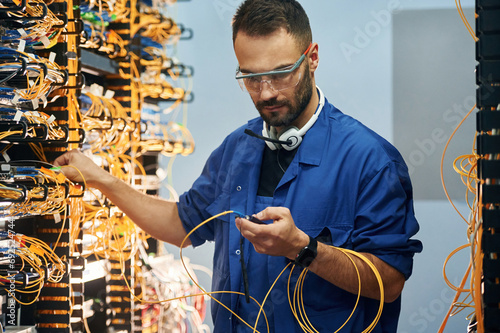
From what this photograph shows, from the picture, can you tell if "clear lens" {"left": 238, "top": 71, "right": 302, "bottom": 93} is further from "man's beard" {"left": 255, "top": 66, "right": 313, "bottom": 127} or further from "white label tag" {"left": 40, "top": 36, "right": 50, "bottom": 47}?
"white label tag" {"left": 40, "top": 36, "right": 50, "bottom": 47}

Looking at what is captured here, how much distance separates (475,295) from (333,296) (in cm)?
58

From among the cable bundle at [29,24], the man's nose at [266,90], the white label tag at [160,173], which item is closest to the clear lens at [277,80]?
the man's nose at [266,90]

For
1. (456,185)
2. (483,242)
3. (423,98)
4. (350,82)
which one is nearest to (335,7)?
(350,82)

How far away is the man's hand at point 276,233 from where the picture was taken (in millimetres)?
1293

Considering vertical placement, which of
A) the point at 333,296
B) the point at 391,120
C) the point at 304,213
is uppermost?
the point at 391,120

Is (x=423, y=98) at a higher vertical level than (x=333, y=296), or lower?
higher

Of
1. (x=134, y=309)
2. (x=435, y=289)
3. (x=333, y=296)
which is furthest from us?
(x=435, y=289)

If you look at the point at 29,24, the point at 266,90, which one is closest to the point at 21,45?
the point at 29,24

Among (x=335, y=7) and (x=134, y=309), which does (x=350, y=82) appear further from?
(x=134, y=309)

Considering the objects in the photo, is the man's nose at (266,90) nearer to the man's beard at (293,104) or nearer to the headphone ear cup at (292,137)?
the man's beard at (293,104)

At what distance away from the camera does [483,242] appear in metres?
1.00

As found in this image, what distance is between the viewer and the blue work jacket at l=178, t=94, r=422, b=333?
4.89ft

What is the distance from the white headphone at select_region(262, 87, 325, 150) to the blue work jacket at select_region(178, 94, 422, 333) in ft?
0.07

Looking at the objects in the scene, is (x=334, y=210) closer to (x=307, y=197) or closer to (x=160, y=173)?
(x=307, y=197)
